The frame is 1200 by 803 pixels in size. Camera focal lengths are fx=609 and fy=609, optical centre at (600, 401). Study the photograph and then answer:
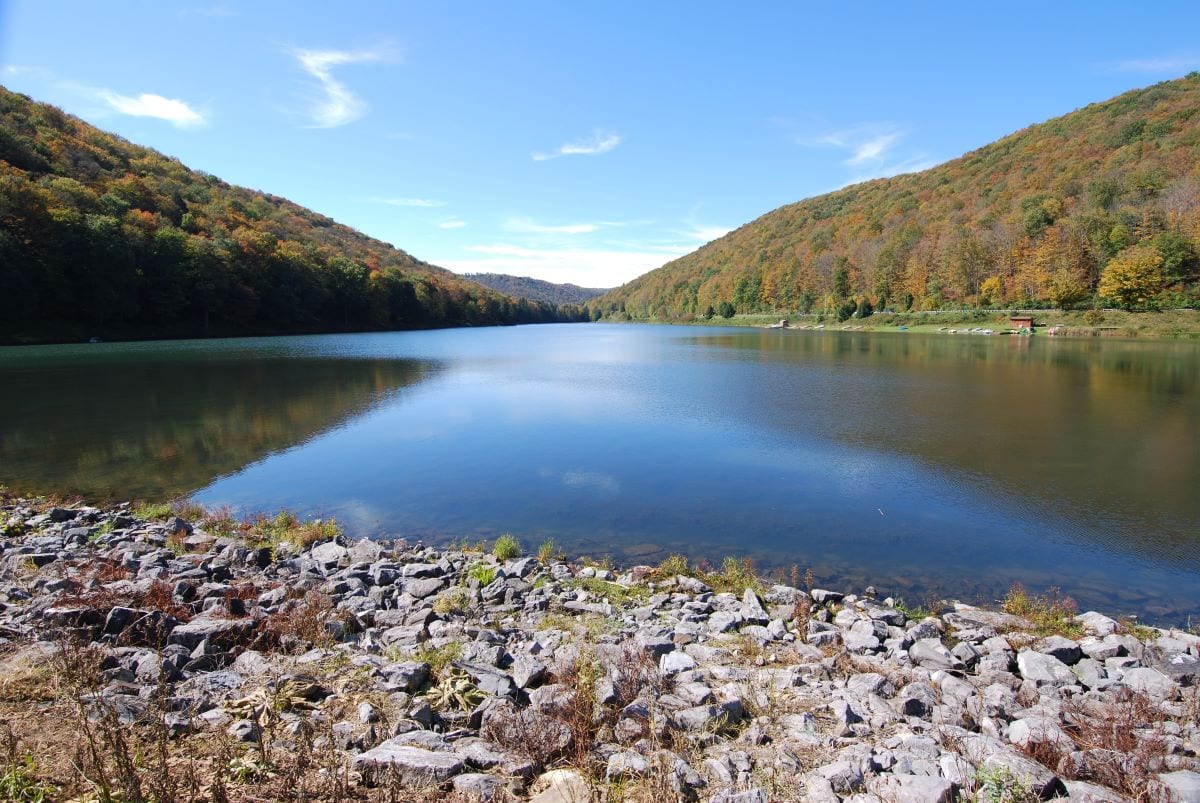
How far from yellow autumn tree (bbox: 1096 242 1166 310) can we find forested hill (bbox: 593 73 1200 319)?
13cm

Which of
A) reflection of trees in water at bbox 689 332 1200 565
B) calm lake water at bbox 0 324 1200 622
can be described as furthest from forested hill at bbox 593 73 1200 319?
calm lake water at bbox 0 324 1200 622

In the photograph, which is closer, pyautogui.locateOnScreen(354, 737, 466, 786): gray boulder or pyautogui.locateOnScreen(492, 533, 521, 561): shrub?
pyautogui.locateOnScreen(354, 737, 466, 786): gray boulder

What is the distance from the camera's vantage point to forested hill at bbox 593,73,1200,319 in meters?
74.1

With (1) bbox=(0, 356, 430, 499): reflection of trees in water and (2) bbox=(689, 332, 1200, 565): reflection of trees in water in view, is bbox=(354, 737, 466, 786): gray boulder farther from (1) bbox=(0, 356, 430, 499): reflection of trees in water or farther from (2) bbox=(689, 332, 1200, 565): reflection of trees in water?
(1) bbox=(0, 356, 430, 499): reflection of trees in water

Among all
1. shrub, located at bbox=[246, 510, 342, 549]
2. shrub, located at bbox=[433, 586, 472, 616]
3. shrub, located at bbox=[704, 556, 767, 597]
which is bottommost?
shrub, located at bbox=[704, 556, 767, 597]

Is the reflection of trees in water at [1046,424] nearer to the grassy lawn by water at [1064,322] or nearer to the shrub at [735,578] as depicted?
the shrub at [735,578]

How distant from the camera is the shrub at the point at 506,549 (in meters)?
10.1

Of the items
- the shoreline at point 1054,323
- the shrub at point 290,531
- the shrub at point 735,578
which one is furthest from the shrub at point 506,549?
the shoreline at point 1054,323

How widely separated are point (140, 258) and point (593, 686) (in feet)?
260

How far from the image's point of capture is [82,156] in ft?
274

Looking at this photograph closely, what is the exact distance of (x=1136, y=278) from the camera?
69.4 metres

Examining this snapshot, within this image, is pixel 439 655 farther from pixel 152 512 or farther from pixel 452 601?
pixel 152 512

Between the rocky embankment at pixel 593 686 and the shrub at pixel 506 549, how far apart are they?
1.37 m

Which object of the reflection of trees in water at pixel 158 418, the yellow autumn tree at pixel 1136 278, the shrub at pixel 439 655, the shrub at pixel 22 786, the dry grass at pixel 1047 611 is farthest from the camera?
the yellow autumn tree at pixel 1136 278
